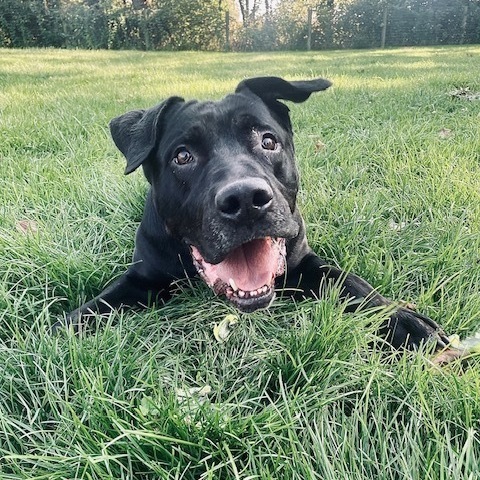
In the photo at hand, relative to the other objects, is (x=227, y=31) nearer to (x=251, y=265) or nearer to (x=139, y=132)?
(x=139, y=132)

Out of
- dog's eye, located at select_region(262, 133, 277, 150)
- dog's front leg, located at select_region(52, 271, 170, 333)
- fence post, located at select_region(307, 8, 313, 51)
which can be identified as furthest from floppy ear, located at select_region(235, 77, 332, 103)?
fence post, located at select_region(307, 8, 313, 51)

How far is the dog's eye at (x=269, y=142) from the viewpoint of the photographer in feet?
7.88

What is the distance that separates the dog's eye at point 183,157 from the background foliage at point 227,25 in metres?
24.0

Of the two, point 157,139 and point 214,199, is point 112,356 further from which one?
point 157,139

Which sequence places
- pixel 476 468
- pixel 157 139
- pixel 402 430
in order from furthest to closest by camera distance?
1. pixel 157 139
2. pixel 402 430
3. pixel 476 468

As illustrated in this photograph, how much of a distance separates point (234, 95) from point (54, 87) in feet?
20.5

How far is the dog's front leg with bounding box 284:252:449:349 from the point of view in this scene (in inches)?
76.2

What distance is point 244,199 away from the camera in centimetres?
183

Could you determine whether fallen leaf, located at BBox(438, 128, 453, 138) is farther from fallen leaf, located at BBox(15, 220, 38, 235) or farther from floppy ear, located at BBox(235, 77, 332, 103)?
fallen leaf, located at BBox(15, 220, 38, 235)

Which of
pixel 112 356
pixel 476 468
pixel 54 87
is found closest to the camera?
pixel 476 468

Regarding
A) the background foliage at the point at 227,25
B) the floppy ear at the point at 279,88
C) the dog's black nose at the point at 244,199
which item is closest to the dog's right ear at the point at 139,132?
the floppy ear at the point at 279,88

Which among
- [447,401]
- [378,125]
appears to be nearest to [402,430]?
[447,401]

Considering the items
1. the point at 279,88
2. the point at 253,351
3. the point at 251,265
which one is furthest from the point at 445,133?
the point at 253,351

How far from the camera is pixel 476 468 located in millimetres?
1255
